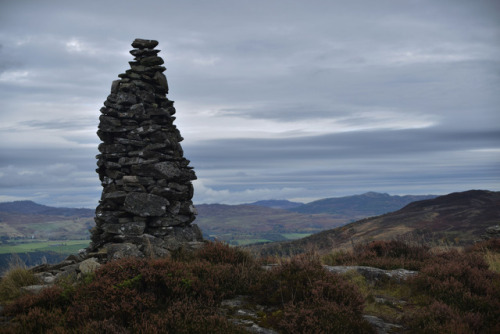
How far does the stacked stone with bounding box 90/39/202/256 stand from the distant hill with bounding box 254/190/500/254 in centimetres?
4335

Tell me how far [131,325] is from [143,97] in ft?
37.1

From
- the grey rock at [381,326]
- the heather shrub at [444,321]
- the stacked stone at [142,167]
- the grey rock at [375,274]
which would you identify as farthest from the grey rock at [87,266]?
the heather shrub at [444,321]

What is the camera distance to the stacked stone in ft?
49.5

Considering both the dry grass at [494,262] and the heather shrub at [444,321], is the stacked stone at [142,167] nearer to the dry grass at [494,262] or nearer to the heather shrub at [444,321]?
the heather shrub at [444,321]

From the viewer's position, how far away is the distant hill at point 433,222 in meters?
61.5

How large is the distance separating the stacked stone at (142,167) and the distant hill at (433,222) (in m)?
43.4

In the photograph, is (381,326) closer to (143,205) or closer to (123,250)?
(123,250)

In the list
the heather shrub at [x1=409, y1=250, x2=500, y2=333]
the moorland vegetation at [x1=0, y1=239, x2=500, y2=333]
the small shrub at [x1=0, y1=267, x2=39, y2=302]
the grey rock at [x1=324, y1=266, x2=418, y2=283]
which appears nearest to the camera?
the moorland vegetation at [x1=0, y1=239, x2=500, y2=333]

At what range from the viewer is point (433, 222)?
3086 inches

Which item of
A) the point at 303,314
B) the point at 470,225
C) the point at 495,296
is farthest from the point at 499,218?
the point at 303,314

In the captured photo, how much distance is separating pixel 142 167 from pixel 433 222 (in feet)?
257

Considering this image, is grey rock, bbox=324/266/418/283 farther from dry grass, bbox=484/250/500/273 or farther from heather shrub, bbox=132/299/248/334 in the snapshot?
heather shrub, bbox=132/299/248/334

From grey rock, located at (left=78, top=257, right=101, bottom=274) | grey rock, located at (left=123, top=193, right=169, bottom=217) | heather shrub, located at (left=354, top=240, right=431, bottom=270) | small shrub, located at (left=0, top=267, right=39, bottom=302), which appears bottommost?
heather shrub, located at (left=354, top=240, right=431, bottom=270)

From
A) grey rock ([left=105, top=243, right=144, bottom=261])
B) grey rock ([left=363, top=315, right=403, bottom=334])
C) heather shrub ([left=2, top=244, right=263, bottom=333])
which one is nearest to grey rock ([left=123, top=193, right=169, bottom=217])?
grey rock ([left=105, top=243, right=144, bottom=261])
